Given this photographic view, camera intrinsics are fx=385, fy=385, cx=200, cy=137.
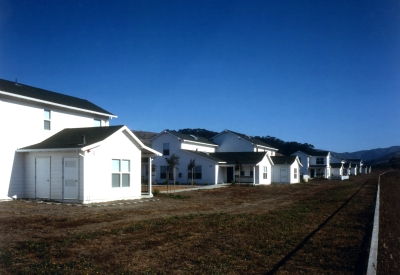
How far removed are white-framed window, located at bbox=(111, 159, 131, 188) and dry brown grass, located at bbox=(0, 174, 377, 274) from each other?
5454 millimetres

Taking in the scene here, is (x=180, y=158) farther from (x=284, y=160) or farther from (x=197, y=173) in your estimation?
(x=284, y=160)

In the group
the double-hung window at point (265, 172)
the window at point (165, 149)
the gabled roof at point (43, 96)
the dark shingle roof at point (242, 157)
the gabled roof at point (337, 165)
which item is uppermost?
the gabled roof at point (43, 96)

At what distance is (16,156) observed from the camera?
2003 centimetres

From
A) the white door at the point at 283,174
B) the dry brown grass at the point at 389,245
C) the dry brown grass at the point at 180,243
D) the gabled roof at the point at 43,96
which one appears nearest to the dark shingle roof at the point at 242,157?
the white door at the point at 283,174

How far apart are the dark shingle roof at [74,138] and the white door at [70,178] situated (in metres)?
0.82

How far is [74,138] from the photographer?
2030 centimetres

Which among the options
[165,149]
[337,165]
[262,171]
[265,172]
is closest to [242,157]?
[262,171]

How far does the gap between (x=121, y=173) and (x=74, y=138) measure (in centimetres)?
308

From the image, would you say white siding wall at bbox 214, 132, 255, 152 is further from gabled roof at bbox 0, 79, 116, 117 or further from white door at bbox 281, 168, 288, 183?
gabled roof at bbox 0, 79, 116, 117

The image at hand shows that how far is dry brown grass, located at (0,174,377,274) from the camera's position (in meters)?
7.17

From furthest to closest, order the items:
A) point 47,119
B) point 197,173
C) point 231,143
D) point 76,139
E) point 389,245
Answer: point 231,143, point 197,173, point 47,119, point 76,139, point 389,245

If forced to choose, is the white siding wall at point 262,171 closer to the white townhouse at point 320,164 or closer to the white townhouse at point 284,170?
the white townhouse at point 284,170

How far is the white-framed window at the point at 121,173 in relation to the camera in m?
20.4

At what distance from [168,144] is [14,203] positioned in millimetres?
26355
